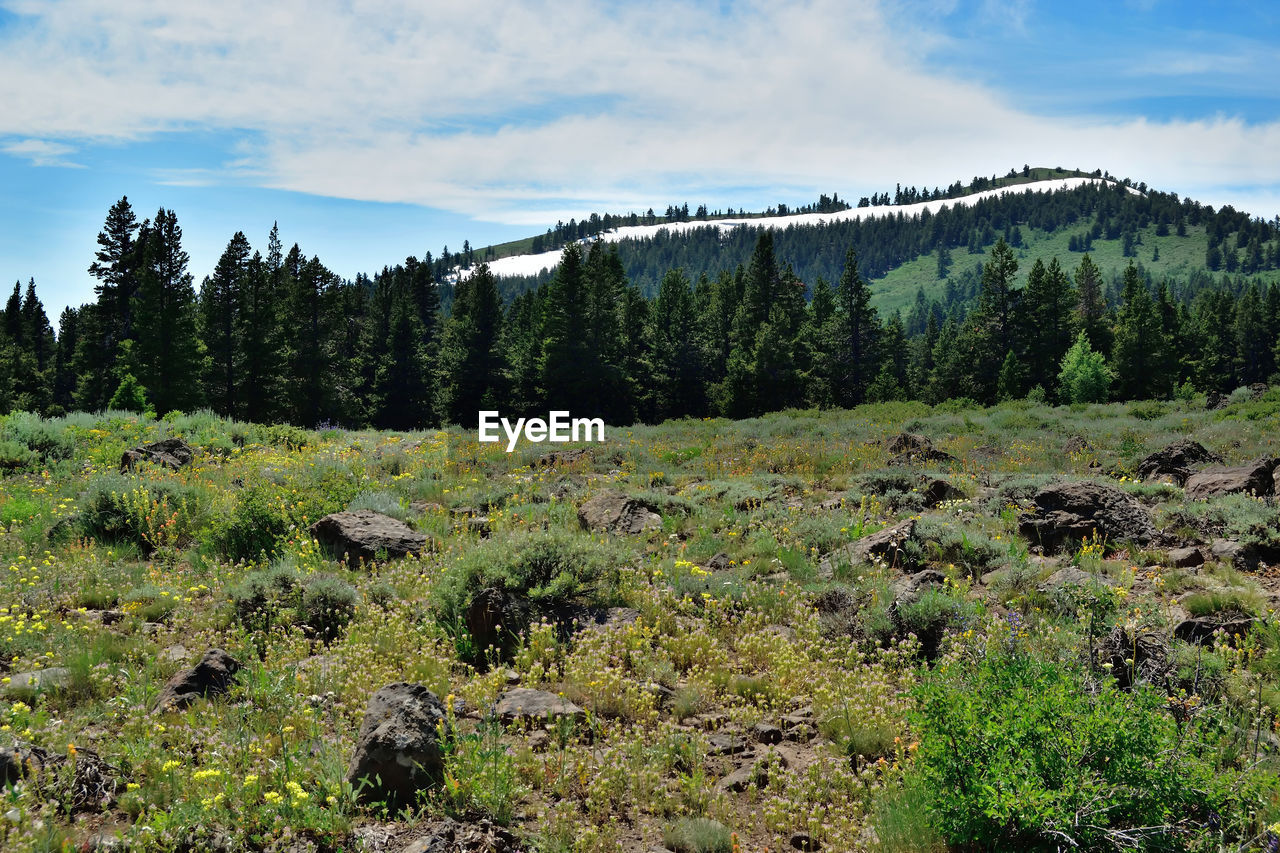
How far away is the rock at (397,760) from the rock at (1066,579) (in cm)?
538

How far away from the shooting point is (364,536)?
27.6 feet

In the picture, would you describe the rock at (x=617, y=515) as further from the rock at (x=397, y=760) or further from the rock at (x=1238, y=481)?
the rock at (x=1238, y=481)

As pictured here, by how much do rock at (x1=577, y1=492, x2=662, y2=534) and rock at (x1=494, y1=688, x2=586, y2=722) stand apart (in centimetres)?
408

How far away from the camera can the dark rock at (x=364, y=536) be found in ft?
27.1

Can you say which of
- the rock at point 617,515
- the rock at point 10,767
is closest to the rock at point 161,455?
the rock at point 617,515

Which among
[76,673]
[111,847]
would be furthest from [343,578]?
[111,847]

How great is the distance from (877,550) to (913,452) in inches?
318

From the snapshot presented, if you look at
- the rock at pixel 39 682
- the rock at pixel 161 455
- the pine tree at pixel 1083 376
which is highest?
the pine tree at pixel 1083 376

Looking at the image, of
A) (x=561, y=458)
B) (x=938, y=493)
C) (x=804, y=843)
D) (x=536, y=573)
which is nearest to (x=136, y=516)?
(x=536, y=573)

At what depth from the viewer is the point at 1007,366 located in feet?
179

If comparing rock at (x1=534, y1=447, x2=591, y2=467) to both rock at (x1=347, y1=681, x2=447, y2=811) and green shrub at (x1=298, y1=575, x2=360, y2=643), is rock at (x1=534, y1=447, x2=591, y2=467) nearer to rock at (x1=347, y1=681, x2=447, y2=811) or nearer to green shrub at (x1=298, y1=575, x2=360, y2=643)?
green shrub at (x1=298, y1=575, x2=360, y2=643)

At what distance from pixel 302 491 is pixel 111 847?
696cm

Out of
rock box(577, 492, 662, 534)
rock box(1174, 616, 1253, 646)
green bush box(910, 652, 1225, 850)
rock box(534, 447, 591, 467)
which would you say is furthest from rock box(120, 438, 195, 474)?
rock box(1174, 616, 1253, 646)

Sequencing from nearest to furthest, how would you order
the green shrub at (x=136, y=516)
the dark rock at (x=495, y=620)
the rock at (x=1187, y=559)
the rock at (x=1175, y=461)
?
the dark rock at (x=495, y=620), the rock at (x=1187, y=559), the green shrub at (x=136, y=516), the rock at (x=1175, y=461)
